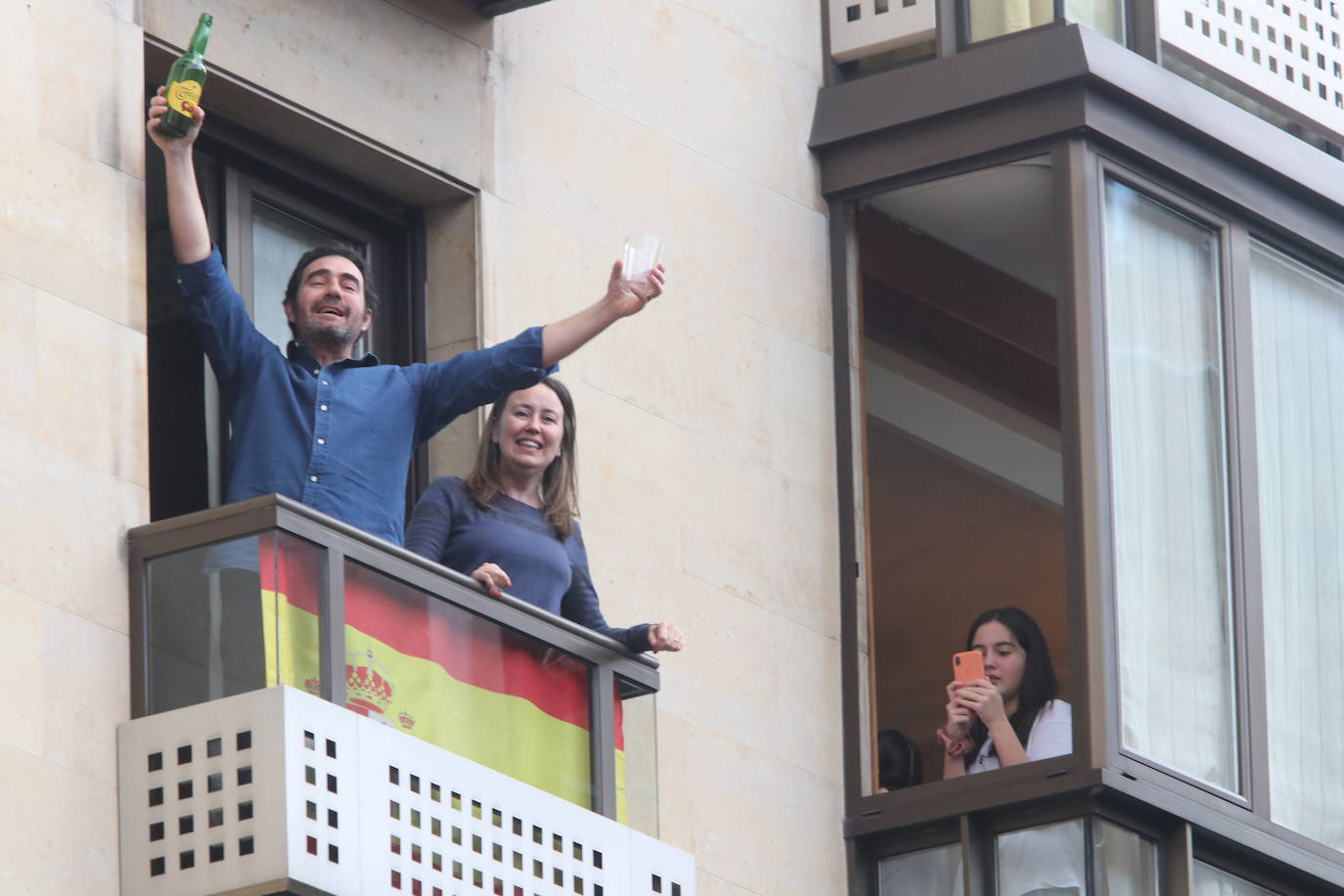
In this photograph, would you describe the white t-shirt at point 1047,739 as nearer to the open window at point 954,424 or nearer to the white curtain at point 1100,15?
the open window at point 954,424

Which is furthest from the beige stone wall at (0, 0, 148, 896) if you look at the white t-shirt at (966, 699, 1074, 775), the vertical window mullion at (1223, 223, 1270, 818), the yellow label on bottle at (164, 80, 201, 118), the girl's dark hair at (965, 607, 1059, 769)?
the vertical window mullion at (1223, 223, 1270, 818)

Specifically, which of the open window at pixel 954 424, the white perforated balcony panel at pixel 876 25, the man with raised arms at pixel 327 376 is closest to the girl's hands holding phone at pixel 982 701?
the open window at pixel 954 424

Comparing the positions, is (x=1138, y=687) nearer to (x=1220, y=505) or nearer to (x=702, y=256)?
(x=1220, y=505)

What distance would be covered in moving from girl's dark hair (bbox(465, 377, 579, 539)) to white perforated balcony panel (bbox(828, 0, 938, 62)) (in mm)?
4272

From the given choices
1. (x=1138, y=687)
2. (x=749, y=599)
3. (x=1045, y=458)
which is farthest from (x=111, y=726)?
(x=1045, y=458)

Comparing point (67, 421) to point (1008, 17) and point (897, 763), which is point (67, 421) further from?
point (1008, 17)

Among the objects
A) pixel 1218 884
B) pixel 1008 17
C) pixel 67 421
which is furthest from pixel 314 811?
pixel 1008 17

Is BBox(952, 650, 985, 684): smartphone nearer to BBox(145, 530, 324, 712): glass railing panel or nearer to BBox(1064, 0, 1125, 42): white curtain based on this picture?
BBox(1064, 0, 1125, 42): white curtain

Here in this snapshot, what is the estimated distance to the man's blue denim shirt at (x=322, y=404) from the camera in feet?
42.8

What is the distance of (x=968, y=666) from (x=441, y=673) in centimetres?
437

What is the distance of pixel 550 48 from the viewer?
1609cm

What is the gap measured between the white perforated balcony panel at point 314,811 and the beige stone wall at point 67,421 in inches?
7.7

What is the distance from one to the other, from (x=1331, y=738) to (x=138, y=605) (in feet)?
23.3

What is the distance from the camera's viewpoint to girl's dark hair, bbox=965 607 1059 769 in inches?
653
